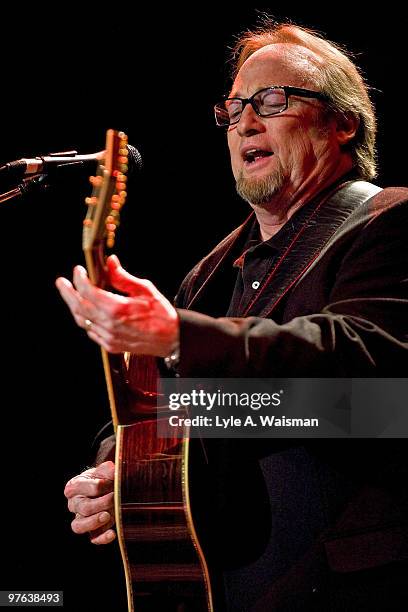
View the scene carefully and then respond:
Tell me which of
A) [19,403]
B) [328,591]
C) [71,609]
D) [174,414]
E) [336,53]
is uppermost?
[336,53]

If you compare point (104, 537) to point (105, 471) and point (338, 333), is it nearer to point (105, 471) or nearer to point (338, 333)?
point (105, 471)

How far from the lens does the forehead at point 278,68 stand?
91.6 inches

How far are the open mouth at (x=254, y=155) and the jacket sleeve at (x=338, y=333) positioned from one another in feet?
2.19

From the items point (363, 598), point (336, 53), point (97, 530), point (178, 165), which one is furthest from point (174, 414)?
point (178, 165)

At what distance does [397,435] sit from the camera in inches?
66.0

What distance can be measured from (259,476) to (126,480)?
1.11 feet

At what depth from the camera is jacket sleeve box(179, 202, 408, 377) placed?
4.52ft

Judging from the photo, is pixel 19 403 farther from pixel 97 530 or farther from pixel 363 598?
pixel 363 598

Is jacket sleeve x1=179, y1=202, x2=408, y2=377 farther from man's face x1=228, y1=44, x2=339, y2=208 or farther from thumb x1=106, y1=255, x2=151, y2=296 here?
man's face x1=228, y1=44, x2=339, y2=208

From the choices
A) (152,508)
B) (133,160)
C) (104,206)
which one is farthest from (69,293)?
(133,160)

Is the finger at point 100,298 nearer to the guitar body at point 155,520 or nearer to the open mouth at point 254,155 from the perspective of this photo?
the guitar body at point 155,520

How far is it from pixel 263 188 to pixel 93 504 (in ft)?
3.54

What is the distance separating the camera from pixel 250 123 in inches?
91.2

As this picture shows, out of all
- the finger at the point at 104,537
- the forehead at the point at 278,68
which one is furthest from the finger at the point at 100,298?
the forehead at the point at 278,68
